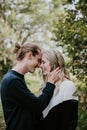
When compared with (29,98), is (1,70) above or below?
below

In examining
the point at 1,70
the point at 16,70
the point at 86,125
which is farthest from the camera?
the point at 1,70

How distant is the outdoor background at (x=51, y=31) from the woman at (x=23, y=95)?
1.52 metres

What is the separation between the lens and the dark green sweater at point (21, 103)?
12.8 feet

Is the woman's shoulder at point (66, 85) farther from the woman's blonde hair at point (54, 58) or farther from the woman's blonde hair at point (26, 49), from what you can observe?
the woman's blonde hair at point (26, 49)

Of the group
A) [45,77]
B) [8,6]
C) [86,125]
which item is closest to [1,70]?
[8,6]

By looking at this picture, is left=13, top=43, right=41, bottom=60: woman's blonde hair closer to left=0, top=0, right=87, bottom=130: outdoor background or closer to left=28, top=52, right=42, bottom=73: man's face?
left=28, top=52, right=42, bottom=73: man's face

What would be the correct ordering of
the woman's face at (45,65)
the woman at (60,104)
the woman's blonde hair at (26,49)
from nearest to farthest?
1. the woman at (60,104)
2. the woman's blonde hair at (26,49)
3. the woman's face at (45,65)

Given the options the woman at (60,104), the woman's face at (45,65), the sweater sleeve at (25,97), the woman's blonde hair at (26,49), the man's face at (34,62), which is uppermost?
the woman's blonde hair at (26,49)

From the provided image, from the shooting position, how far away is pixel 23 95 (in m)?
3.89

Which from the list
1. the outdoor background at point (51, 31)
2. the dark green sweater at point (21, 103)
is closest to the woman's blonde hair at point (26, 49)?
the dark green sweater at point (21, 103)

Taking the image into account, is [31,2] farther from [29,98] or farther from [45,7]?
[29,98]

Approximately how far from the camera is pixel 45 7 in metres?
33.3

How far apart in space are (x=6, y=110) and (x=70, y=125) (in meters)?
0.69

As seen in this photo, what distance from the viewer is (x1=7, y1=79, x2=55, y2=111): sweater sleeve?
153 inches
